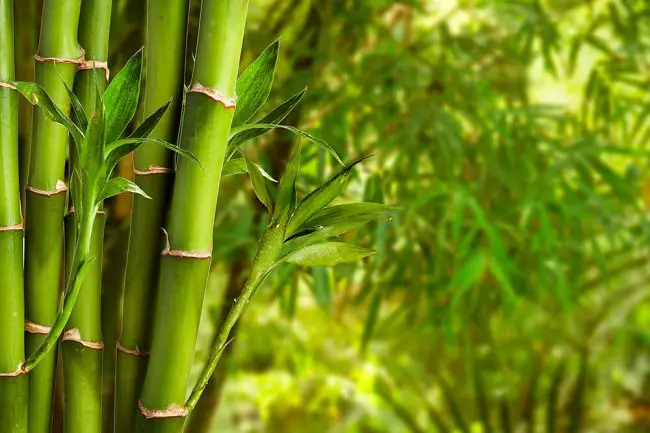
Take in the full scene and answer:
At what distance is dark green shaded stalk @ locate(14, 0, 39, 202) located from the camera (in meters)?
0.61

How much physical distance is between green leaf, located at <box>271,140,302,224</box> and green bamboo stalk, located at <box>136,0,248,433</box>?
3cm

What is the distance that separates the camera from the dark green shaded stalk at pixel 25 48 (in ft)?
1.99

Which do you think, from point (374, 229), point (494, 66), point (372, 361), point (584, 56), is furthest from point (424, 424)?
point (374, 229)

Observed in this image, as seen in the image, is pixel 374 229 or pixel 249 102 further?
pixel 374 229

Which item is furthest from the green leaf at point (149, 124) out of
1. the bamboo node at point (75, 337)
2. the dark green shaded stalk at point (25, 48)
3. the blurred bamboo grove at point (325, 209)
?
the dark green shaded stalk at point (25, 48)

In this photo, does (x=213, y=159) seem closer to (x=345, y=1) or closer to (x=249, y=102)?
(x=249, y=102)

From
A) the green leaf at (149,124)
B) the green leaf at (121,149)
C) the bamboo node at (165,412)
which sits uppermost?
the green leaf at (149,124)

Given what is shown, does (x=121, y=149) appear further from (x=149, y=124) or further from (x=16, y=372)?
(x=16, y=372)

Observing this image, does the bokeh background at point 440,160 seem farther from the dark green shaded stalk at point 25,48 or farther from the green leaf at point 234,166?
the green leaf at point 234,166

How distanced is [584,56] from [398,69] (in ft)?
4.28

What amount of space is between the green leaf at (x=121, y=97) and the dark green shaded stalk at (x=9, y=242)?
2.0 inches

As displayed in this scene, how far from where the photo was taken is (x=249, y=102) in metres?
0.40

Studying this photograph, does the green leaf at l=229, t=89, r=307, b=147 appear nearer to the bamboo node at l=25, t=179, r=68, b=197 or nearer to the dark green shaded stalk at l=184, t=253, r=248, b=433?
the bamboo node at l=25, t=179, r=68, b=197

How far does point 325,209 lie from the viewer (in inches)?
15.9
